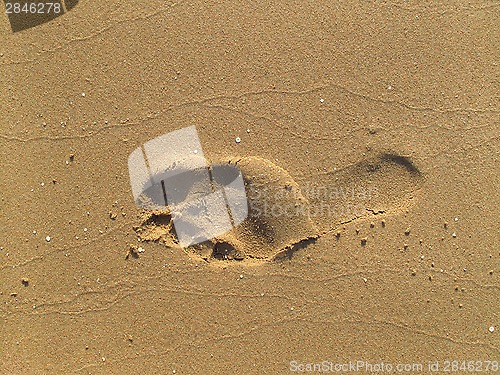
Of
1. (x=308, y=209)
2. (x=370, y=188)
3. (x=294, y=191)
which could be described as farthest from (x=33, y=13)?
(x=370, y=188)

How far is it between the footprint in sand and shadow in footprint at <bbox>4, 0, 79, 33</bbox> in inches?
61.6

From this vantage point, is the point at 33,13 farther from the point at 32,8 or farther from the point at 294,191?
the point at 294,191

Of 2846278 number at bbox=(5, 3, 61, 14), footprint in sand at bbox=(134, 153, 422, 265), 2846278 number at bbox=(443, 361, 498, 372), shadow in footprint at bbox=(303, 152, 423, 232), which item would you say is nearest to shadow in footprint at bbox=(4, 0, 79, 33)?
2846278 number at bbox=(5, 3, 61, 14)

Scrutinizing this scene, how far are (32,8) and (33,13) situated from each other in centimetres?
4

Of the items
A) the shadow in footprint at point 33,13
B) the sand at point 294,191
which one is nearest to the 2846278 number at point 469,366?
the sand at point 294,191

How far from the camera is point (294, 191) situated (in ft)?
7.65

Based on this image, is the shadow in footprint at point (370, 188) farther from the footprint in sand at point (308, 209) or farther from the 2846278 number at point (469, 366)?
the 2846278 number at point (469, 366)

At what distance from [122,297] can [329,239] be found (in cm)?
150

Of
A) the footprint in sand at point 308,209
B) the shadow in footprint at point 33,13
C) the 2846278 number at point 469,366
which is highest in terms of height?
the shadow in footprint at point 33,13

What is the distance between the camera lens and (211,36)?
7.84 feet

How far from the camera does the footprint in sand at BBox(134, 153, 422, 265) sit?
2.33 meters

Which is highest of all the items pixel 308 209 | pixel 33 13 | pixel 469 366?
pixel 33 13

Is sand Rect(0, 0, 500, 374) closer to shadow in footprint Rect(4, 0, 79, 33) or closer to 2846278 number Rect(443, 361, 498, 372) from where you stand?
2846278 number Rect(443, 361, 498, 372)

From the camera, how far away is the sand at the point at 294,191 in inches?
93.0
